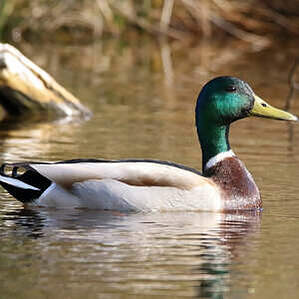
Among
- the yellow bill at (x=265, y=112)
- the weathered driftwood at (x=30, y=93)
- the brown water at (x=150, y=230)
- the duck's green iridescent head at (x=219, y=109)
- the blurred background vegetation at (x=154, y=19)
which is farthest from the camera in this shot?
the blurred background vegetation at (x=154, y=19)

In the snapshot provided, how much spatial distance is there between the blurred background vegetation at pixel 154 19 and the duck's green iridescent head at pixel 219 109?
15.4 metres

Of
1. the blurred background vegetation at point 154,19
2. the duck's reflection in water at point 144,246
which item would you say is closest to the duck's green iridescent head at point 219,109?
the duck's reflection in water at point 144,246

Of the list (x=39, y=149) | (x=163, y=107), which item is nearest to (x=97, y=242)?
(x=39, y=149)

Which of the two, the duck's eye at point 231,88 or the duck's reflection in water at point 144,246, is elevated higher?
the duck's eye at point 231,88

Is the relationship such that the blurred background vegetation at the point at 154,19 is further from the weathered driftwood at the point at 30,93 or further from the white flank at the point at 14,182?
the white flank at the point at 14,182

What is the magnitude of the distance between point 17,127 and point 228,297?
7660 mm

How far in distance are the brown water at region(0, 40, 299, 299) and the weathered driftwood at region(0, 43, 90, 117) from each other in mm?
424

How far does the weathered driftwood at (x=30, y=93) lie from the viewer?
14.2 metres

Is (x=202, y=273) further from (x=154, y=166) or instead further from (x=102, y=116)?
(x=102, y=116)

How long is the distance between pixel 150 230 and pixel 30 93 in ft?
21.4

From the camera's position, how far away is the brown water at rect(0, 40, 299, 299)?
6.79 meters

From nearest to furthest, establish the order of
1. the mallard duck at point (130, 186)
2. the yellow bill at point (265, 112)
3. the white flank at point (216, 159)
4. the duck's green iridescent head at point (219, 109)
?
the mallard duck at point (130, 186) → the white flank at point (216, 159) → the duck's green iridescent head at point (219, 109) → the yellow bill at point (265, 112)

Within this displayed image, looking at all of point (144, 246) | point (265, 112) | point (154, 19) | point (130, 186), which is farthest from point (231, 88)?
point (154, 19)

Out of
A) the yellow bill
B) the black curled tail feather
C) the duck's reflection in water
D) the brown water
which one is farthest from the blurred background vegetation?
the duck's reflection in water
